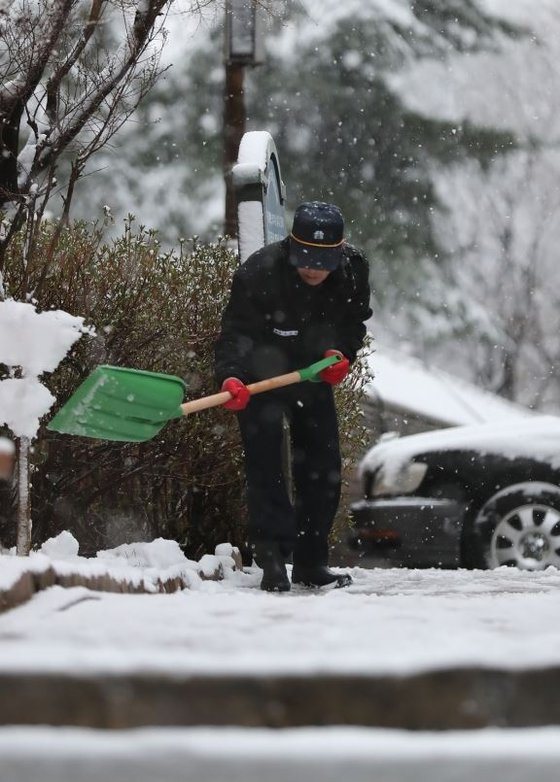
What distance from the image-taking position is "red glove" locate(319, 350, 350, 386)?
5332 mm

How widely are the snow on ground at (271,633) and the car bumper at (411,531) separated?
3.31 meters

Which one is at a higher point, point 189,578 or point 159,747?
point 189,578

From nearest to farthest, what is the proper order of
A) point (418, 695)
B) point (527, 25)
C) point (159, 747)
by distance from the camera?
point (159, 747)
point (418, 695)
point (527, 25)

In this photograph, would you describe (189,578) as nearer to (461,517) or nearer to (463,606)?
(463,606)

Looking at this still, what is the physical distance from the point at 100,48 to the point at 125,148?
41.1 ft

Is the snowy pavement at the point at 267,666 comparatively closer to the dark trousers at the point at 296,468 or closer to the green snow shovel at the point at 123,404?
the green snow shovel at the point at 123,404

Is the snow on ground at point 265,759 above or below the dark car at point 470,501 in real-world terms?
below

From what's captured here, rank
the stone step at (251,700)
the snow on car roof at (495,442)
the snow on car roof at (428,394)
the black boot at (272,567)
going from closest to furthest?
1. the stone step at (251,700)
2. the black boot at (272,567)
3. the snow on car roof at (495,442)
4. the snow on car roof at (428,394)

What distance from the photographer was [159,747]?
6.90ft

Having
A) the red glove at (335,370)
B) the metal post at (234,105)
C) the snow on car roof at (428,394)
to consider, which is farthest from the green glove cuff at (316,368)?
the snow on car roof at (428,394)

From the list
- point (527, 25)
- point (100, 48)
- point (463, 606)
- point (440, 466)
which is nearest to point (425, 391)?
point (527, 25)

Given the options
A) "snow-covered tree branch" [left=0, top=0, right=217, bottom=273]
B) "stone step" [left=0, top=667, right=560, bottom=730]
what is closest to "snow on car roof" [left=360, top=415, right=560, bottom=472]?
"snow-covered tree branch" [left=0, top=0, right=217, bottom=273]

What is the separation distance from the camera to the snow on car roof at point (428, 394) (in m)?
18.8

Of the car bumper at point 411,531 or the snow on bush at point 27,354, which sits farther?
the car bumper at point 411,531
